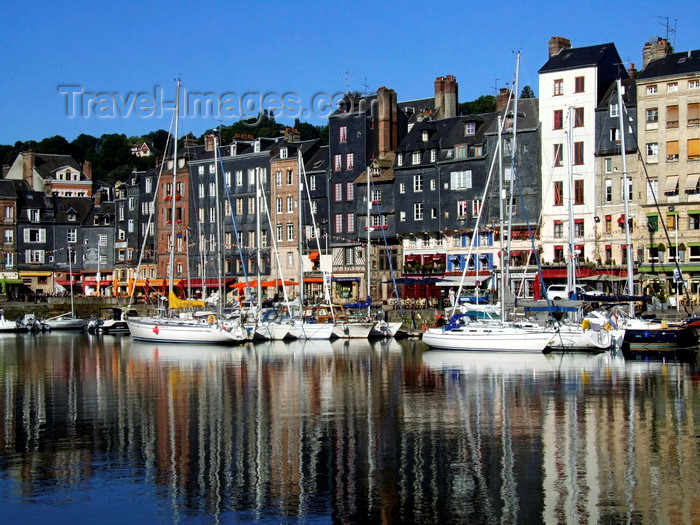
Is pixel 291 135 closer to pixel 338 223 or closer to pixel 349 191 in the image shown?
pixel 349 191

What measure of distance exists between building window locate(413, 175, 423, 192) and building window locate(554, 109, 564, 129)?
1389 cm

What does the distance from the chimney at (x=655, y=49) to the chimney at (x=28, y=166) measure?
263 ft

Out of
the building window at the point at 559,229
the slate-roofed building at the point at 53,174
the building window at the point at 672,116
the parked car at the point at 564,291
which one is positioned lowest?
the parked car at the point at 564,291

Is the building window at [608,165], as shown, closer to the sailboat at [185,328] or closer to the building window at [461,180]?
the building window at [461,180]

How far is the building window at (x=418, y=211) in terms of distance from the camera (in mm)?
87688

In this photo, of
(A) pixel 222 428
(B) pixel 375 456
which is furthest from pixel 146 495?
(A) pixel 222 428

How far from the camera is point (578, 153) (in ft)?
256

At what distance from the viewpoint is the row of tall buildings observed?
73.9 meters

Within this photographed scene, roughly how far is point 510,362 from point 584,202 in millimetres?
31454

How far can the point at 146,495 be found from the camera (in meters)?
21.4

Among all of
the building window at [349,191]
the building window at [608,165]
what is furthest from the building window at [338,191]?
the building window at [608,165]

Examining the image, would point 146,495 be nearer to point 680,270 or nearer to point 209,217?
point 680,270

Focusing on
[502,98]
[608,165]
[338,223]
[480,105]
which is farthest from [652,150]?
[480,105]

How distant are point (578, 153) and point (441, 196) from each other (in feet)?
44.2
